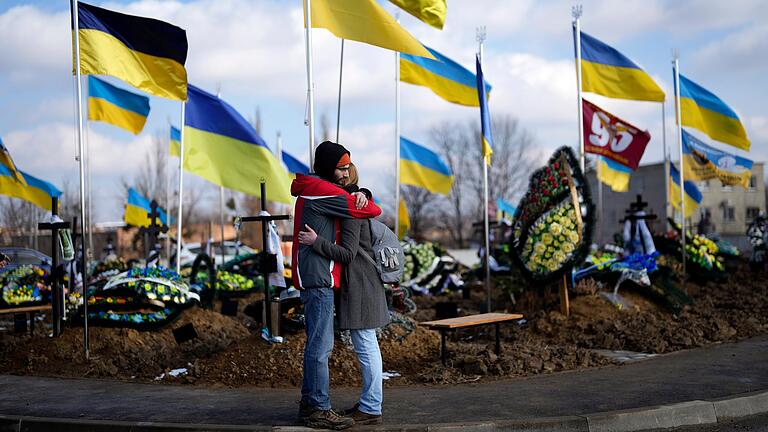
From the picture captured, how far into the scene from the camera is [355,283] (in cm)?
577

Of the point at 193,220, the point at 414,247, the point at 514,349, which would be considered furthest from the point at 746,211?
the point at 514,349

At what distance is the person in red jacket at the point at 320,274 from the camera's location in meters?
5.70

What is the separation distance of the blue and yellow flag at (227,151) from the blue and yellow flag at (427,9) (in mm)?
3251

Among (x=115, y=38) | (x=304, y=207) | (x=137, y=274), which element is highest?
(x=115, y=38)

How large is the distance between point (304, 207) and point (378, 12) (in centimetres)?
403

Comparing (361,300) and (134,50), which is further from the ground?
(134,50)

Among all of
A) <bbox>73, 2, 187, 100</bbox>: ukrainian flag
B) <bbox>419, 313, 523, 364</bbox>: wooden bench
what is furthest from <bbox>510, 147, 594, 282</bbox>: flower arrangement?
<bbox>73, 2, 187, 100</bbox>: ukrainian flag

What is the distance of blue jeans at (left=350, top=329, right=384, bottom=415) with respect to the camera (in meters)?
5.77

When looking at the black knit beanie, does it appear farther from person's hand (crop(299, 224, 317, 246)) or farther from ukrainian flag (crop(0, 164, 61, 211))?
ukrainian flag (crop(0, 164, 61, 211))

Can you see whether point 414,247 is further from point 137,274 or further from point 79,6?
point 79,6

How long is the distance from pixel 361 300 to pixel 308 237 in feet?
2.08

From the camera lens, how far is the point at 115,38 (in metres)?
10.1

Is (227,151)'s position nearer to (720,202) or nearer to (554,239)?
(554,239)

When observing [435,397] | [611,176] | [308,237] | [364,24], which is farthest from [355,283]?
[611,176]
